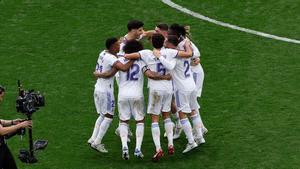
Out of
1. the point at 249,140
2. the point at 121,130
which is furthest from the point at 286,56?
the point at 121,130

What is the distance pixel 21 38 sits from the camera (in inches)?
889

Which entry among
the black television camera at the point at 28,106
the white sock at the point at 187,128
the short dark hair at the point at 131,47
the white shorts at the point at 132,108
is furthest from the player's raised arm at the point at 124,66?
the black television camera at the point at 28,106

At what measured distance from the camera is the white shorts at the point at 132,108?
53.7ft

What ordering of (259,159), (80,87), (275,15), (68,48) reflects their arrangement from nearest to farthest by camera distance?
(259,159)
(80,87)
(68,48)
(275,15)

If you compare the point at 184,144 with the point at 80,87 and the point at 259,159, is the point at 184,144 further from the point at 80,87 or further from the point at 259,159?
the point at 80,87

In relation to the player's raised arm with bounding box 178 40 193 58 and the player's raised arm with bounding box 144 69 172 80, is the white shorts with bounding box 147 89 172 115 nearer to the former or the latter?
the player's raised arm with bounding box 144 69 172 80

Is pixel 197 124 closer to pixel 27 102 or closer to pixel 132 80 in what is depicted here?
pixel 132 80

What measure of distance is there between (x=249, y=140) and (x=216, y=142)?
26.0 inches

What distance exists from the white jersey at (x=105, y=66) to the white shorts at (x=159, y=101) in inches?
33.7

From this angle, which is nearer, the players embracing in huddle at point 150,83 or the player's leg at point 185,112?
the players embracing in huddle at point 150,83

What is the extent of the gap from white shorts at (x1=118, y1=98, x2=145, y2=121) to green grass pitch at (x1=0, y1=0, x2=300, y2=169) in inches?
34.6

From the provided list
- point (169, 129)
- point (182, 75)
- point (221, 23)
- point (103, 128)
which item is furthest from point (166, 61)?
point (221, 23)

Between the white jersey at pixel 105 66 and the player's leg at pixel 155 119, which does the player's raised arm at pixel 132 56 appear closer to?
the white jersey at pixel 105 66

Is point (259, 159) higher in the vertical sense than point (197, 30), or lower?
lower
